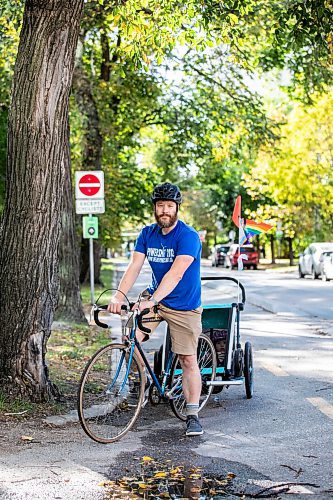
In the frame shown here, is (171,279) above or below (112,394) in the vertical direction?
above

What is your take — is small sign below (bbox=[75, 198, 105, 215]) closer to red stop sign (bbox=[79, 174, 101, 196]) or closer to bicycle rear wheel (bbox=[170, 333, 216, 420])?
red stop sign (bbox=[79, 174, 101, 196])

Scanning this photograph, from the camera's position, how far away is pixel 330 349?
41.1ft

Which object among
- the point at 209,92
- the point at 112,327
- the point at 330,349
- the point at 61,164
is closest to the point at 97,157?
the point at 209,92

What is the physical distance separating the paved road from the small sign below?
9.64 metres

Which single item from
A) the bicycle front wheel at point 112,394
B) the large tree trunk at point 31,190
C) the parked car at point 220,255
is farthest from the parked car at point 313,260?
the bicycle front wheel at point 112,394

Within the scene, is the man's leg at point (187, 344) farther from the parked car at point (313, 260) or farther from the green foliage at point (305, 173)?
the green foliage at point (305, 173)

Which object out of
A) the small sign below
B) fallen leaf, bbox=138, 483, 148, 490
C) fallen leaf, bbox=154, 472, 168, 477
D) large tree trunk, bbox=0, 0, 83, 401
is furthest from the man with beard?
the small sign below

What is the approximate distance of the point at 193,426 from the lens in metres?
7.08

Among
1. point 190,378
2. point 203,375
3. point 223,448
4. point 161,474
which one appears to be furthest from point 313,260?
point 161,474

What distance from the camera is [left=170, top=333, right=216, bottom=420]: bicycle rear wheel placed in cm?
758

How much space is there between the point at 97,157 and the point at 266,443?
1867 cm

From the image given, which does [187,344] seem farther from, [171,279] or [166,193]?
[166,193]

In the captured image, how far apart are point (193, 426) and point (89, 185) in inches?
486

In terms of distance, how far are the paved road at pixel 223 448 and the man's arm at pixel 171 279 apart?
1.02 metres
